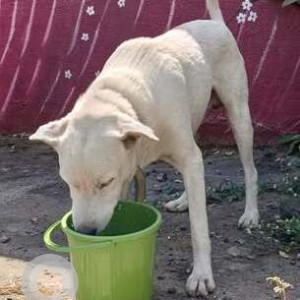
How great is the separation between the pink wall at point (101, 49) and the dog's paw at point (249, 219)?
1.72 metres

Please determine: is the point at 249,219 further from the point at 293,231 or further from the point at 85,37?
the point at 85,37

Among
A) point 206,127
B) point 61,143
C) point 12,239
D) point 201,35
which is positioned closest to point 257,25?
point 206,127

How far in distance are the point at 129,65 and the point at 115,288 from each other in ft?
3.93

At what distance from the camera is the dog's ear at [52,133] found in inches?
144

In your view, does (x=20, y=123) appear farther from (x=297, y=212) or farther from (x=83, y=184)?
(x=83, y=184)

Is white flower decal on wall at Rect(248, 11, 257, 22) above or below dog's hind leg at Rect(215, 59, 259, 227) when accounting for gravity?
above

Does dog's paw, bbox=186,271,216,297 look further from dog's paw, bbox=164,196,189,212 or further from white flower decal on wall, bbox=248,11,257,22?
white flower decal on wall, bbox=248,11,257,22

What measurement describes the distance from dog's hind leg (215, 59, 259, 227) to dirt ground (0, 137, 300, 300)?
133 mm

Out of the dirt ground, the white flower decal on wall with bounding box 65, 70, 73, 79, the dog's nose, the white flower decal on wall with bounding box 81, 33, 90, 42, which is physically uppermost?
the white flower decal on wall with bounding box 81, 33, 90, 42

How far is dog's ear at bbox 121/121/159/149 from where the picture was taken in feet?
11.4

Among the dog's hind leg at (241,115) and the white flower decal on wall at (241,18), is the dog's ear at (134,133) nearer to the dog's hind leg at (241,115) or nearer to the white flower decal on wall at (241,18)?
the dog's hind leg at (241,115)

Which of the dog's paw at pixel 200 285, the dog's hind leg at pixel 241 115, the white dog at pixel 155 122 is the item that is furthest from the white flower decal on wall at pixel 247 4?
the dog's paw at pixel 200 285

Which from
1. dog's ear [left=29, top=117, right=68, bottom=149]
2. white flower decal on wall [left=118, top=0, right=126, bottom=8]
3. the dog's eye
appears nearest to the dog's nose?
the dog's eye

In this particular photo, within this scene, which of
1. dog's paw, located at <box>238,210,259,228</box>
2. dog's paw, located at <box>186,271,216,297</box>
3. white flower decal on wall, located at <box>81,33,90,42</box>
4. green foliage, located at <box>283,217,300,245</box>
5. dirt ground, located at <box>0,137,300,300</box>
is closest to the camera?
dog's paw, located at <box>186,271,216,297</box>
